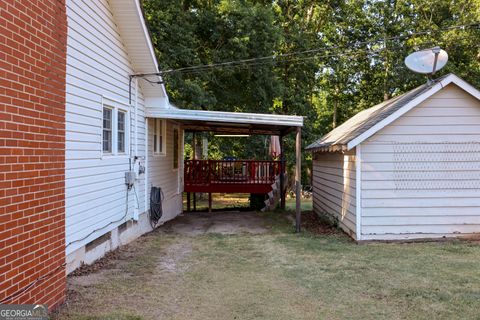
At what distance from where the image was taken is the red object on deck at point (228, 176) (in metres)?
16.0

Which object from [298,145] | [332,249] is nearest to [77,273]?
[332,249]

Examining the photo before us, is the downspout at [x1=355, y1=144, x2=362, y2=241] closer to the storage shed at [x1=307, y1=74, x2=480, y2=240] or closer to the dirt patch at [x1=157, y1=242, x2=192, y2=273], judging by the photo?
the storage shed at [x1=307, y1=74, x2=480, y2=240]

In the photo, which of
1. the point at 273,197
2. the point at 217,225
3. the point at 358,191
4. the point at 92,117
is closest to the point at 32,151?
the point at 92,117

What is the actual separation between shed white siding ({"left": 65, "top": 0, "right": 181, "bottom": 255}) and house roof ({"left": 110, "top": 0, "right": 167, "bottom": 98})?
14cm

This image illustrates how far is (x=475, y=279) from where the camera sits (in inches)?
245

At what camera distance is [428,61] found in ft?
32.0

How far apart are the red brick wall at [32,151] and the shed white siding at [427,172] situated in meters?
6.59

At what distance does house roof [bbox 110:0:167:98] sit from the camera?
8.19 meters

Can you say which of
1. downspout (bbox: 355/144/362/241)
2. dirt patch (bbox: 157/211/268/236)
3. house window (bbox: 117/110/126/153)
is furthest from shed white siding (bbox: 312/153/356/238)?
house window (bbox: 117/110/126/153)

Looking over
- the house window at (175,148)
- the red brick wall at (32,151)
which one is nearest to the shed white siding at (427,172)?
the red brick wall at (32,151)

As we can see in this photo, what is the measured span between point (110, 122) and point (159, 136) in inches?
159

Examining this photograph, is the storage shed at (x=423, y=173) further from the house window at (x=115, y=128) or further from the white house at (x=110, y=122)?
the house window at (x=115, y=128)

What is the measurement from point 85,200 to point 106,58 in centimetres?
278

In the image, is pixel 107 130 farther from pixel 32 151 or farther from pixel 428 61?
pixel 428 61
